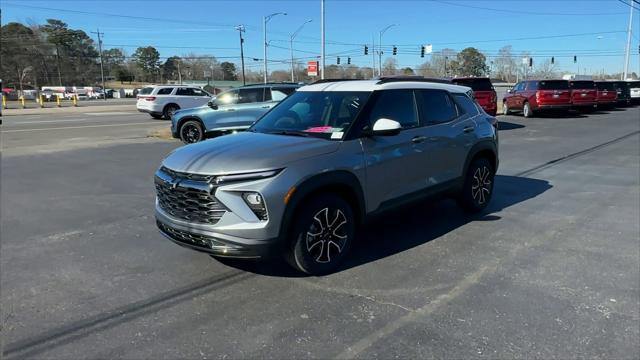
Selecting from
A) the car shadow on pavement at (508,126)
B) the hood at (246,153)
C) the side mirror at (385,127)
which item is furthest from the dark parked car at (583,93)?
the hood at (246,153)

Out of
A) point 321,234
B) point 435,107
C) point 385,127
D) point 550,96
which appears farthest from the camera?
point 550,96

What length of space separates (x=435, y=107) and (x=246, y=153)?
264 centimetres

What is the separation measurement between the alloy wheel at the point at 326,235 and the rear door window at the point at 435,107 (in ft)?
5.75

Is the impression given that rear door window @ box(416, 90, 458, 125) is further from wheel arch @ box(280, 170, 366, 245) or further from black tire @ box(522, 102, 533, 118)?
black tire @ box(522, 102, 533, 118)

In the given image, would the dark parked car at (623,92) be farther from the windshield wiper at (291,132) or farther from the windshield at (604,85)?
the windshield wiper at (291,132)

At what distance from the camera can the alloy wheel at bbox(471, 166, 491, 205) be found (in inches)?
247

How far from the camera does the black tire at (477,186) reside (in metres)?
6.15

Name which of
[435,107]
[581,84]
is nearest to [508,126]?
[581,84]

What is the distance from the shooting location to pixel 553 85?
74.8 ft

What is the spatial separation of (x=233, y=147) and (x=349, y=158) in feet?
3.46

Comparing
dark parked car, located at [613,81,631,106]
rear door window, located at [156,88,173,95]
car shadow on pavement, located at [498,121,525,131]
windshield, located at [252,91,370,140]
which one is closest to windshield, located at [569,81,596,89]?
dark parked car, located at [613,81,631,106]

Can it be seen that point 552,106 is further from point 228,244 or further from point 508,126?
point 228,244

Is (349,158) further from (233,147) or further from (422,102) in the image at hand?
(422,102)

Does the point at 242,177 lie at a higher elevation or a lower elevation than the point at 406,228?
higher
